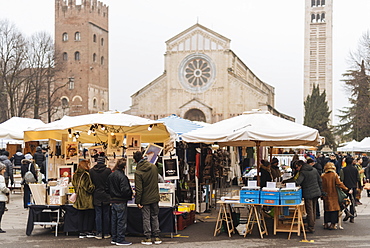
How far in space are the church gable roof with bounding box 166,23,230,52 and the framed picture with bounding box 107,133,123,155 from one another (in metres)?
43.2

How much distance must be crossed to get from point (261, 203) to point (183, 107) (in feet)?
143

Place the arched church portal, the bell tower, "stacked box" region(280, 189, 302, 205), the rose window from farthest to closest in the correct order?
the bell tower
the rose window
the arched church portal
"stacked box" region(280, 189, 302, 205)

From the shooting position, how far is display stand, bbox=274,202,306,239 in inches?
392

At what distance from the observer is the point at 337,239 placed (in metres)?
10.1

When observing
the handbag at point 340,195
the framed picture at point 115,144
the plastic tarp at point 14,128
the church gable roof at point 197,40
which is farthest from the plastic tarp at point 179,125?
the church gable roof at point 197,40

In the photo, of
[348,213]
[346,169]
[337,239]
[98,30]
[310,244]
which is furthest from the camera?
[98,30]

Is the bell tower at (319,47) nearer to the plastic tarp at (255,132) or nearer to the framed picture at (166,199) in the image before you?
the plastic tarp at (255,132)

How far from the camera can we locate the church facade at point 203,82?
175 ft

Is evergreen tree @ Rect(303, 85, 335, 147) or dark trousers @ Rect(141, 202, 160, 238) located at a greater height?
evergreen tree @ Rect(303, 85, 335, 147)

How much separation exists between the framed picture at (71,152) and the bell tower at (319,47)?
69413mm

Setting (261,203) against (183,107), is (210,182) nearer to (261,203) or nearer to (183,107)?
(261,203)

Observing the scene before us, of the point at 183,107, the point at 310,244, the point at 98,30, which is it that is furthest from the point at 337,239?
the point at 98,30

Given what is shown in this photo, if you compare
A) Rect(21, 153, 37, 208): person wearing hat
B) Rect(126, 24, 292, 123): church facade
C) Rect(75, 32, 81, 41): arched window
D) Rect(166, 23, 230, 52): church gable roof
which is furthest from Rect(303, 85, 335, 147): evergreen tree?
Rect(21, 153, 37, 208): person wearing hat

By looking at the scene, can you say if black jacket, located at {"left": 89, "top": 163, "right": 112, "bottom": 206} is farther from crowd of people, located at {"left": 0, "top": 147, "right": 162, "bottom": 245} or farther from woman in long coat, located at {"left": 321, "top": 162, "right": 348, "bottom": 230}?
woman in long coat, located at {"left": 321, "top": 162, "right": 348, "bottom": 230}
